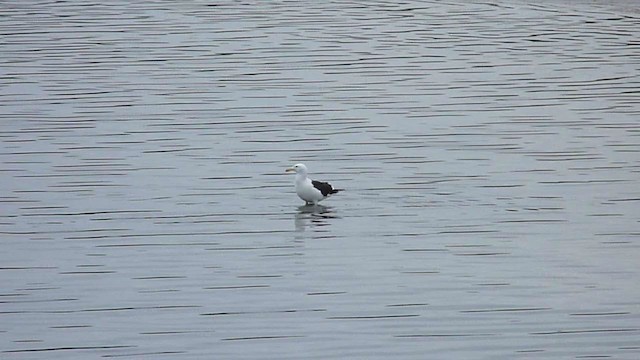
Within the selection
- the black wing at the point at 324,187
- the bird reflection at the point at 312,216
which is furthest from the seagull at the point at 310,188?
the bird reflection at the point at 312,216

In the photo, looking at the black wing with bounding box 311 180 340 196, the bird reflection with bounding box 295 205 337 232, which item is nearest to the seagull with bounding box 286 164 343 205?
the black wing with bounding box 311 180 340 196

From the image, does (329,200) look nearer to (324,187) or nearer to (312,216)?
(324,187)

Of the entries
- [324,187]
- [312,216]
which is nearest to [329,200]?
[324,187]

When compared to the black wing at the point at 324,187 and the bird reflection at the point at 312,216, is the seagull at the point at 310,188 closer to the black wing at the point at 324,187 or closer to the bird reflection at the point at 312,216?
the black wing at the point at 324,187

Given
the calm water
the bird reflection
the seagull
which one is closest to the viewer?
the calm water

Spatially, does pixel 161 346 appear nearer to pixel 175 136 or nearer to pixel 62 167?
pixel 62 167

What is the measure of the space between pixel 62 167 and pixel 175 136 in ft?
8.88

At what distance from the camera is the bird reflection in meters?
18.6

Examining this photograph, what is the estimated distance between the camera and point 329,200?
20.1 metres

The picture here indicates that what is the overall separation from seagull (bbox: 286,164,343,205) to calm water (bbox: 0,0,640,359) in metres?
0.20

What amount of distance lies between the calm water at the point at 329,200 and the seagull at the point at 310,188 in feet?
0.65

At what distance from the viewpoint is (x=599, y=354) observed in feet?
43.9

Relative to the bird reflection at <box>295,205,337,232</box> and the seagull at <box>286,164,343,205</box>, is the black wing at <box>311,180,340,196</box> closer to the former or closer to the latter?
the seagull at <box>286,164,343,205</box>

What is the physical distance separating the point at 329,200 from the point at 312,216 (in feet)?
3.59
